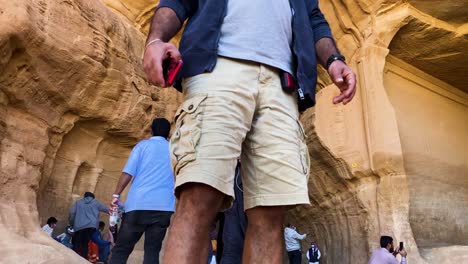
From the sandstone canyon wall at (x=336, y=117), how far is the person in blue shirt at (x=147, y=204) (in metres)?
1.57

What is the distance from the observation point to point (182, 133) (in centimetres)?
125

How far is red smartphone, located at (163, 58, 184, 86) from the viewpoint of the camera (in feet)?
4.09

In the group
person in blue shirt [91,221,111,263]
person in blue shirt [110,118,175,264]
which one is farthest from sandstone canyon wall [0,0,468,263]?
person in blue shirt [110,118,175,264]

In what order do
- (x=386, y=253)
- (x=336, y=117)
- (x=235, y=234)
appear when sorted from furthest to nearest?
1. (x=336, y=117)
2. (x=386, y=253)
3. (x=235, y=234)

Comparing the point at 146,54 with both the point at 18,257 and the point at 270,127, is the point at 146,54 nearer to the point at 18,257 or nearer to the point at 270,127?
the point at 270,127

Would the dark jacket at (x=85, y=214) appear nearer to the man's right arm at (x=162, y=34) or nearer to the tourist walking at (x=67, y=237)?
the tourist walking at (x=67, y=237)

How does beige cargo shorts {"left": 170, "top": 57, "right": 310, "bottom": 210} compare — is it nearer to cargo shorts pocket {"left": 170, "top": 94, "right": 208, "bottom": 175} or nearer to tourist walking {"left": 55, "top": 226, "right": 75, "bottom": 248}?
cargo shorts pocket {"left": 170, "top": 94, "right": 208, "bottom": 175}

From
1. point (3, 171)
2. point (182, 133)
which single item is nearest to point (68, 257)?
point (3, 171)

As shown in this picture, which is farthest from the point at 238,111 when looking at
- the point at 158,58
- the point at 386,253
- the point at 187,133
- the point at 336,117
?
the point at 336,117

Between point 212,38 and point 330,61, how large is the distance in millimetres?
448

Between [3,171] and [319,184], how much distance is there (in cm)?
418

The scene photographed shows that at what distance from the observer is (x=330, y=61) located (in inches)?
62.8

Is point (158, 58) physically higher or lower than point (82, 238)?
higher

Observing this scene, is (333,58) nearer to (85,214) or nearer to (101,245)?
(85,214)
